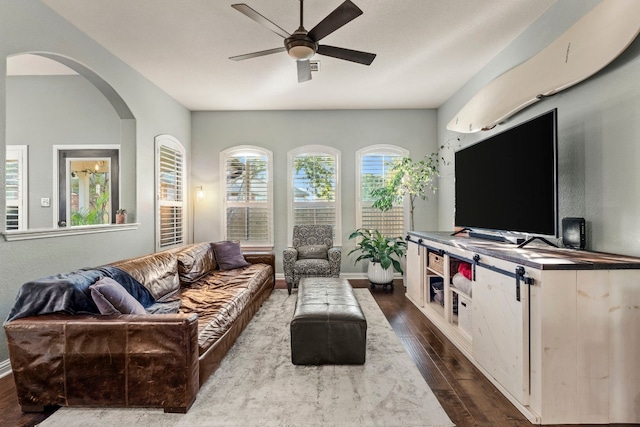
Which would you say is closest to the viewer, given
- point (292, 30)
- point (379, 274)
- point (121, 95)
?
point (292, 30)

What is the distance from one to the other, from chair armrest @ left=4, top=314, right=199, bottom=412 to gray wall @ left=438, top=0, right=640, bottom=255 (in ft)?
9.14

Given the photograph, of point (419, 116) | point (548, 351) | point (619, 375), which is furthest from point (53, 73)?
point (619, 375)

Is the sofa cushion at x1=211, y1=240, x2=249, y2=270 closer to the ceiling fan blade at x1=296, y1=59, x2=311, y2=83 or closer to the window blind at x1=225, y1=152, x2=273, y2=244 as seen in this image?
the window blind at x1=225, y1=152, x2=273, y2=244

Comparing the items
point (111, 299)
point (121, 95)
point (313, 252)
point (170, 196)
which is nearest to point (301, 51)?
point (111, 299)

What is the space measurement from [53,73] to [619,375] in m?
6.45

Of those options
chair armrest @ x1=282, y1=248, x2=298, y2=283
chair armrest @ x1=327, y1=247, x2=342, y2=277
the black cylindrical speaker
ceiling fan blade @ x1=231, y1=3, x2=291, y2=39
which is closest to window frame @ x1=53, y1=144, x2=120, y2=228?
chair armrest @ x1=282, y1=248, x2=298, y2=283

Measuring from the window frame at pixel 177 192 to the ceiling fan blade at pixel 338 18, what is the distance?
3.09 meters

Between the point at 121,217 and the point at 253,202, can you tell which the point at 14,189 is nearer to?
the point at 121,217

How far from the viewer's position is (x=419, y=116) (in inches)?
223

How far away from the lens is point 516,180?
2617 mm

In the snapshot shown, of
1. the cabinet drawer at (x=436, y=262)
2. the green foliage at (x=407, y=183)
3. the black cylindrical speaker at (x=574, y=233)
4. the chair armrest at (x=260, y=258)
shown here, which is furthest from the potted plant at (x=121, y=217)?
the black cylindrical speaker at (x=574, y=233)

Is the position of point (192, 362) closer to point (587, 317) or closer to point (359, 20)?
point (587, 317)

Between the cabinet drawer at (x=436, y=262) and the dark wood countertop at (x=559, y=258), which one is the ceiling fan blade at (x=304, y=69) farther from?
the cabinet drawer at (x=436, y=262)

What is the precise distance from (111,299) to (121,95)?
2716mm
